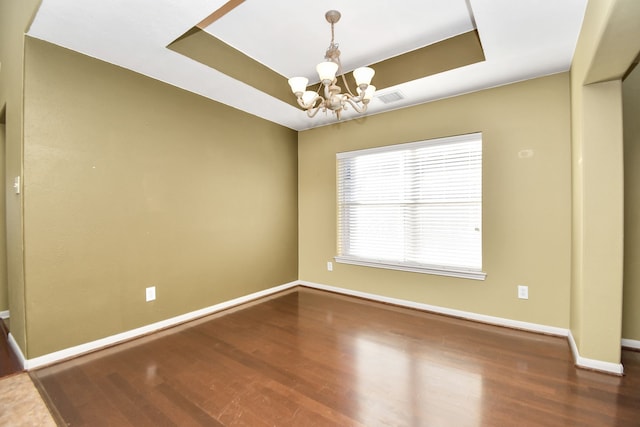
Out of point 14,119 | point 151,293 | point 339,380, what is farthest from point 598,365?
point 14,119

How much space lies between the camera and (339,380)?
1.99 meters

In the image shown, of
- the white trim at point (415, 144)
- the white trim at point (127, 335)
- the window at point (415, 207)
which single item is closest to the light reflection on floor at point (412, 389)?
the window at point (415, 207)

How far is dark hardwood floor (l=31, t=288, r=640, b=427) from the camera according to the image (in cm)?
164

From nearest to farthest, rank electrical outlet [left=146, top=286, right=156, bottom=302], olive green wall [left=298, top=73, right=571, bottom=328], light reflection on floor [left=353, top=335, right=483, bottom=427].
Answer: light reflection on floor [left=353, top=335, right=483, bottom=427]
olive green wall [left=298, top=73, right=571, bottom=328]
electrical outlet [left=146, top=286, right=156, bottom=302]

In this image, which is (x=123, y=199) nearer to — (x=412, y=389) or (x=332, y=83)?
(x=332, y=83)

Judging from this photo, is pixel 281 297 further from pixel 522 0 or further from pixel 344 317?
A: pixel 522 0

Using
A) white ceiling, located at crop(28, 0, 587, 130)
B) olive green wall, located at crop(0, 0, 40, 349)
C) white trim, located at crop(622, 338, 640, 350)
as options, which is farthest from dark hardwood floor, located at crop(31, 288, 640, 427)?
white ceiling, located at crop(28, 0, 587, 130)

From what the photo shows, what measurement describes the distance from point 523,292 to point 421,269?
98cm

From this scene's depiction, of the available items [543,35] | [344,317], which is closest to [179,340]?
[344,317]

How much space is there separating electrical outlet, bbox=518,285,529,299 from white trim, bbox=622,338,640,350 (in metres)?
0.72

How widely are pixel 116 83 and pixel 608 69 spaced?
3.76 m

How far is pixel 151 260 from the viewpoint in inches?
109

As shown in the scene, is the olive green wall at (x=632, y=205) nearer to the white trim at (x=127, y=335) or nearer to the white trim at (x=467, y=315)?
the white trim at (x=467, y=315)

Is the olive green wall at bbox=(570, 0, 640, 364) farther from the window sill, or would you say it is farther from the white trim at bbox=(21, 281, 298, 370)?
the white trim at bbox=(21, 281, 298, 370)
